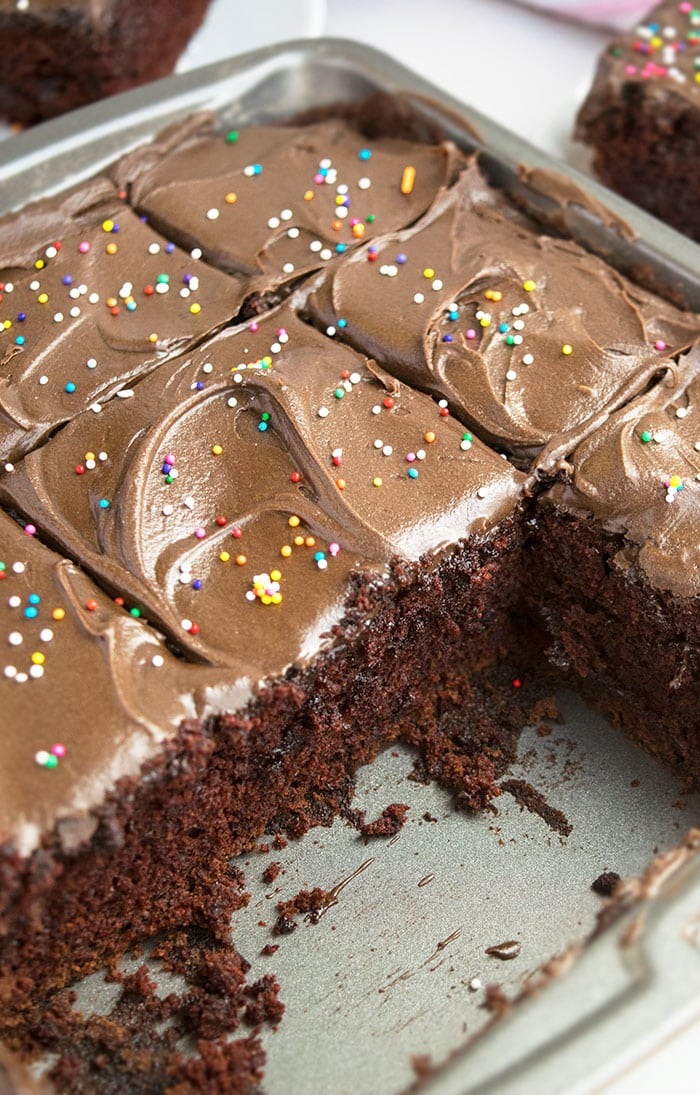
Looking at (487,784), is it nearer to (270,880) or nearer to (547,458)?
(270,880)

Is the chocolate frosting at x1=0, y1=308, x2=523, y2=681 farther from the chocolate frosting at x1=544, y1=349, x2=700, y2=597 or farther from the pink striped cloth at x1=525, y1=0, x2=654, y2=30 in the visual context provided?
the pink striped cloth at x1=525, y1=0, x2=654, y2=30

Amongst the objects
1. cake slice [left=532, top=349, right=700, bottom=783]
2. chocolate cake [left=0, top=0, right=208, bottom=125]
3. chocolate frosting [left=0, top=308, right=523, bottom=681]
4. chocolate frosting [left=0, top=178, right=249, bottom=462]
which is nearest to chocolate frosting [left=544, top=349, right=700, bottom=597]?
cake slice [left=532, top=349, right=700, bottom=783]

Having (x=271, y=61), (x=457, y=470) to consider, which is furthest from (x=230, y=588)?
(x=271, y=61)

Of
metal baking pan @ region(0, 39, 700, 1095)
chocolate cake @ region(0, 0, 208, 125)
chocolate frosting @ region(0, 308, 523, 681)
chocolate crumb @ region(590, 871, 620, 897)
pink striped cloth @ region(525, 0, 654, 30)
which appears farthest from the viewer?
pink striped cloth @ region(525, 0, 654, 30)

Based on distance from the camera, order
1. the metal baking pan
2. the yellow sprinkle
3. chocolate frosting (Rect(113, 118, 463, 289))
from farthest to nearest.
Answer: the yellow sprinkle, chocolate frosting (Rect(113, 118, 463, 289)), the metal baking pan

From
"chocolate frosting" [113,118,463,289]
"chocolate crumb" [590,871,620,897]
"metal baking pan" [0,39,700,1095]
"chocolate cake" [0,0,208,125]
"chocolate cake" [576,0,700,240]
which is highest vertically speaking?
"chocolate cake" [0,0,208,125]

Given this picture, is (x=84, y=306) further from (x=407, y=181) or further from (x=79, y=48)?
(x=79, y=48)

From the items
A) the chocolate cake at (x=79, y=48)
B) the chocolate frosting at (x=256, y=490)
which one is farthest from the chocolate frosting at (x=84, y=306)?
the chocolate cake at (x=79, y=48)
